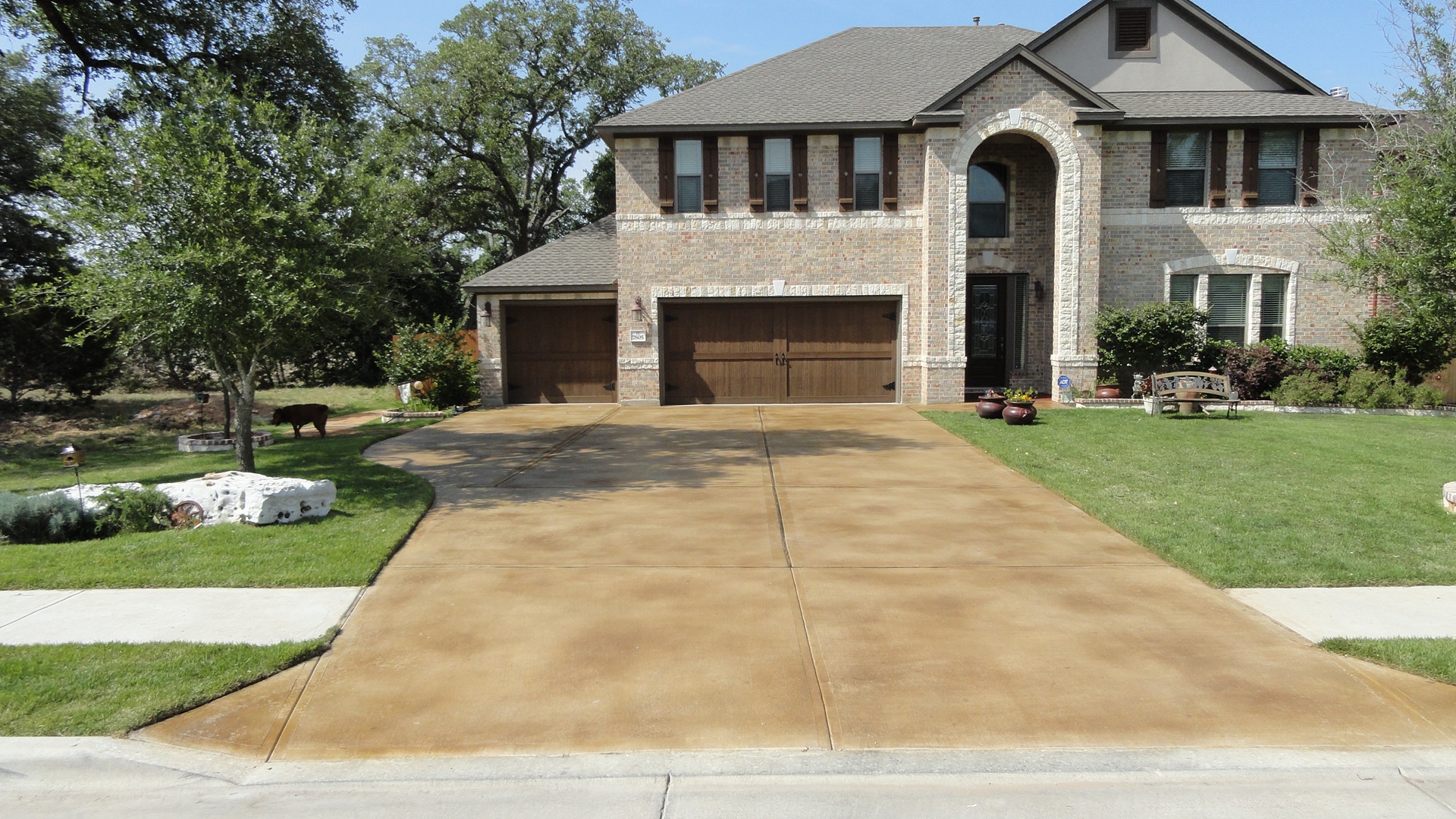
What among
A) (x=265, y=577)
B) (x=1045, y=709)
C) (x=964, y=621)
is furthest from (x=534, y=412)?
(x=1045, y=709)

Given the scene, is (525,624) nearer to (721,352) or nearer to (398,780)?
(398,780)

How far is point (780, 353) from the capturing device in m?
19.9

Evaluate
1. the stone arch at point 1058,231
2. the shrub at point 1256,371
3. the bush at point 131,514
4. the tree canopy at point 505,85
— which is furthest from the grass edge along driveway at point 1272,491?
the tree canopy at point 505,85

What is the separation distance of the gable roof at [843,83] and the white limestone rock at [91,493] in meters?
12.6

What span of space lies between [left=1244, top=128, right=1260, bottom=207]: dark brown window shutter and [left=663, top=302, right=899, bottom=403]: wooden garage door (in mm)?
7883

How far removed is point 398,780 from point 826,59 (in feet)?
69.5

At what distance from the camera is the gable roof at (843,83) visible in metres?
19.0

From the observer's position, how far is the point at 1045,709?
4828 mm

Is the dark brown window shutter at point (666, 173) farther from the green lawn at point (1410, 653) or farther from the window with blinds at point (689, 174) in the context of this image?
the green lawn at point (1410, 653)

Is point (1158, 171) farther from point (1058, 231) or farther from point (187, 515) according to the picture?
point (187, 515)

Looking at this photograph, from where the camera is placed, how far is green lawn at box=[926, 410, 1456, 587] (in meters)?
7.32

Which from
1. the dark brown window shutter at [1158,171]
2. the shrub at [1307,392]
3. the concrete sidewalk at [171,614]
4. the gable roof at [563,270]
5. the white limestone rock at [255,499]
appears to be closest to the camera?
the concrete sidewalk at [171,614]

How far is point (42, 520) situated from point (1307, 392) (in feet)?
65.4

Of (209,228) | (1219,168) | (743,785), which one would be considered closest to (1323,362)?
(1219,168)
